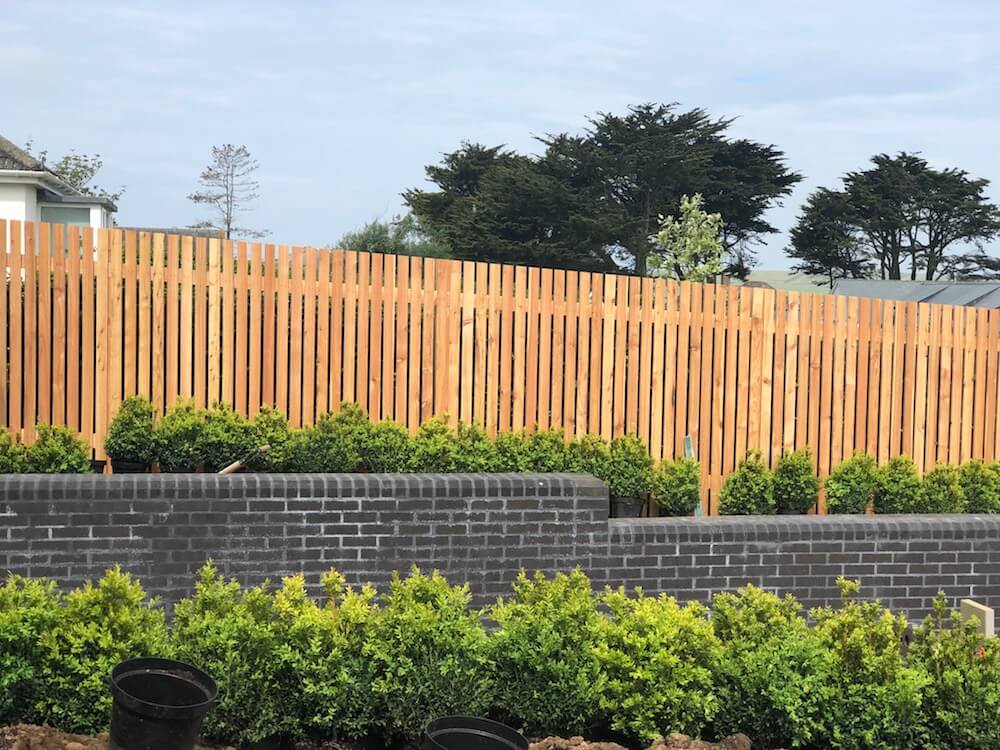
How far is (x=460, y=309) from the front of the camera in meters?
8.54

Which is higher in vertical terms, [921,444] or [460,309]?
[460,309]

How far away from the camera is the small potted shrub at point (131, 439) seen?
7.87 metres

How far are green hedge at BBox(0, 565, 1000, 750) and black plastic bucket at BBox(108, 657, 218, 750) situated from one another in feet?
1.08

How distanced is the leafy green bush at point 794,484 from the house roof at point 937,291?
975cm

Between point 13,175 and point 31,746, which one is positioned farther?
point 13,175

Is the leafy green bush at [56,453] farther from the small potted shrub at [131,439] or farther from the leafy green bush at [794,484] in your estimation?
the leafy green bush at [794,484]

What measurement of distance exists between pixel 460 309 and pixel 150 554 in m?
2.92

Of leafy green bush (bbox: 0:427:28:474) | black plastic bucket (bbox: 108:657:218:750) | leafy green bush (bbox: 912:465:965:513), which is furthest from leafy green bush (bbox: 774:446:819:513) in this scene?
black plastic bucket (bbox: 108:657:218:750)

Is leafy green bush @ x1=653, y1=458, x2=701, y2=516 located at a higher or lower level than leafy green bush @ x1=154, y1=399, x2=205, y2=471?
lower

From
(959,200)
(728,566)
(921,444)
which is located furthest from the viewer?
(959,200)

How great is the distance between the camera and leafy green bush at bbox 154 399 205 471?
7836mm

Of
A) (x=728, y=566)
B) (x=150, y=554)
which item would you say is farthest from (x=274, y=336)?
(x=728, y=566)

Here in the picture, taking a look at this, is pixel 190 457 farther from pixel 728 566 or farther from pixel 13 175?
pixel 13 175

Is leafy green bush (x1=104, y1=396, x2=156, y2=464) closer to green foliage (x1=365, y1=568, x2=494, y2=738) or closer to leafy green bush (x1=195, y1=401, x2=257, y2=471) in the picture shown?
leafy green bush (x1=195, y1=401, x2=257, y2=471)
